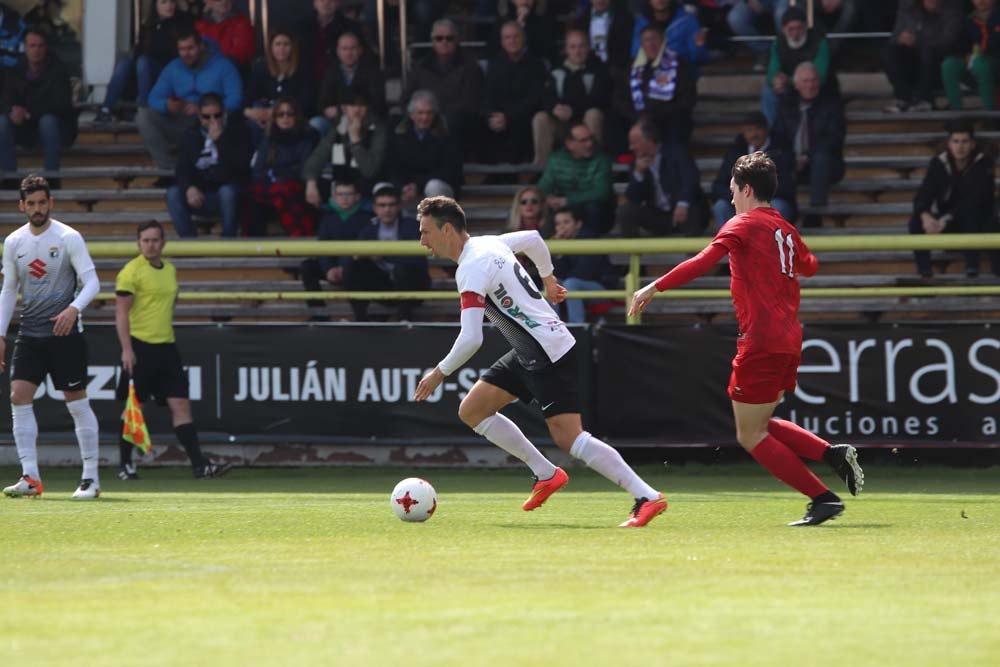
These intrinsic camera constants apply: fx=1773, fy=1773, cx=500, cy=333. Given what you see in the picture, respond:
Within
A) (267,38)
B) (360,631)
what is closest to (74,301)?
(360,631)

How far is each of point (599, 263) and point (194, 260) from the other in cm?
495

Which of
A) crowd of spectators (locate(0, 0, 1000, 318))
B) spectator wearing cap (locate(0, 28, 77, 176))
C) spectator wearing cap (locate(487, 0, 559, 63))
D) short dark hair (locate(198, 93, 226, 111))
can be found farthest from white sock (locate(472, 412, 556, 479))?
spectator wearing cap (locate(0, 28, 77, 176))

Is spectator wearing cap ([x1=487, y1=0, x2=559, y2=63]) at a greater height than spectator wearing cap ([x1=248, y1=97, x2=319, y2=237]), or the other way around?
spectator wearing cap ([x1=487, y1=0, x2=559, y2=63])

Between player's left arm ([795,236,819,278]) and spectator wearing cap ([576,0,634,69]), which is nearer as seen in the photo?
player's left arm ([795,236,819,278])

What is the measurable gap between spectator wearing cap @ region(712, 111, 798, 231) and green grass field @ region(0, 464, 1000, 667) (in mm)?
5748

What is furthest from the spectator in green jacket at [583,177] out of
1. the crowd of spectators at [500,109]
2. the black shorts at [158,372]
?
the black shorts at [158,372]

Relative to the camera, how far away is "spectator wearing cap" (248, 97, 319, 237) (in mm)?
17516

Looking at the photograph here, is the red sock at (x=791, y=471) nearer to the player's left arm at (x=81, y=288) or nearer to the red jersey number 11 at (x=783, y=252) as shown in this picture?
the red jersey number 11 at (x=783, y=252)

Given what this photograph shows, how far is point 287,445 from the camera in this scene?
48.4 feet

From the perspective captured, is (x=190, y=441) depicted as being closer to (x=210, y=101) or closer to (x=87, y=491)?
(x=87, y=491)

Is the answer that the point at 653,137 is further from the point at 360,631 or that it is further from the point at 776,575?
the point at 360,631

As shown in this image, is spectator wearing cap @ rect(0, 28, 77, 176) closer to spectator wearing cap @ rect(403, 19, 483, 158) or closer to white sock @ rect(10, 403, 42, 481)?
spectator wearing cap @ rect(403, 19, 483, 158)

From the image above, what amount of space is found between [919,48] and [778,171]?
2.92m

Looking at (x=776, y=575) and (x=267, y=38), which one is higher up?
(x=267, y=38)
